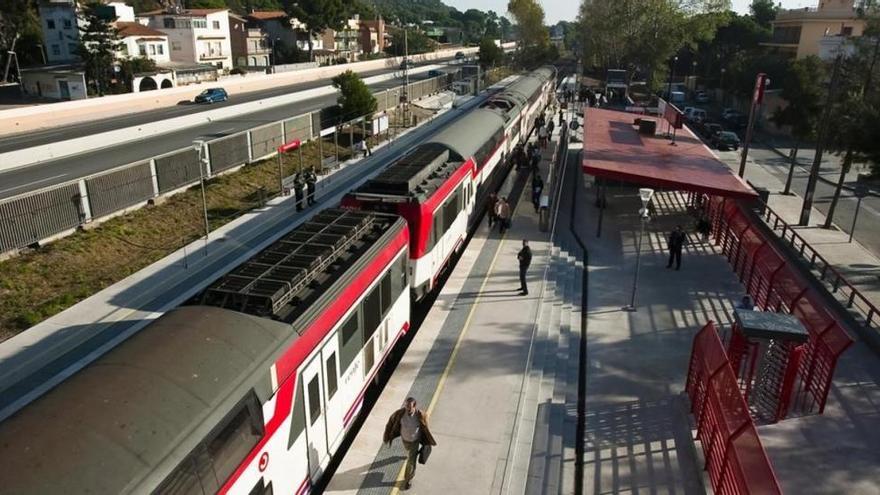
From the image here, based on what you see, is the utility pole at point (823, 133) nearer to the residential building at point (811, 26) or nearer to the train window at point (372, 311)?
the train window at point (372, 311)

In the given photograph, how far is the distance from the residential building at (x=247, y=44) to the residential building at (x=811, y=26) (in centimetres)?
6953

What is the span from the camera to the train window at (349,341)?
9.72 metres

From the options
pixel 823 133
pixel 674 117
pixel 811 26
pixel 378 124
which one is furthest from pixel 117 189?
pixel 811 26

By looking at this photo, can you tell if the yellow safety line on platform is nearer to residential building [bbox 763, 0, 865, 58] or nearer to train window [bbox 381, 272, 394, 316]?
train window [bbox 381, 272, 394, 316]

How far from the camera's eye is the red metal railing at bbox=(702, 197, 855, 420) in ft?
39.8

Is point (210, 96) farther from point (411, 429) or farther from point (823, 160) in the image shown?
point (411, 429)

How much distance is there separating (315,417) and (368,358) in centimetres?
246

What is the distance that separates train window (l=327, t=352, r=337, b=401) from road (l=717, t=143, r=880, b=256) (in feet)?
74.4

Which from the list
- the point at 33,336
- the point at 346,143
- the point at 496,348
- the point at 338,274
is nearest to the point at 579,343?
the point at 496,348

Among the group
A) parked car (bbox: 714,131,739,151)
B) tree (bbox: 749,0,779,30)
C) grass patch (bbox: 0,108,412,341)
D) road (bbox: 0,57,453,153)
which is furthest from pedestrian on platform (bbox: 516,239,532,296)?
tree (bbox: 749,0,779,30)

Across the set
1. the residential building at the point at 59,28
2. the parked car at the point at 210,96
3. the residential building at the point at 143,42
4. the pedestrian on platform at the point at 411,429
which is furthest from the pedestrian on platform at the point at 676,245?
the residential building at the point at 59,28

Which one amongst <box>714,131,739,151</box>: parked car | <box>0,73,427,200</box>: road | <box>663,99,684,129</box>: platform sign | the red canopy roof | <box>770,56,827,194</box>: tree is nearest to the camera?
the red canopy roof

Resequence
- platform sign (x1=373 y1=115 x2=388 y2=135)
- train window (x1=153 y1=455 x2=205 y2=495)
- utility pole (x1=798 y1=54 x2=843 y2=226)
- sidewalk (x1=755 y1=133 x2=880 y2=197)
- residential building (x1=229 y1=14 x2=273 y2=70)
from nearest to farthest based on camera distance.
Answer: train window (x1=153 y1=455 x2=205 y2=495), utility pole (x1=798 y1=54 x2=843 y2=226), sidewalk (x1=755 y1=133 x2=880 y2=197), platform sign (x1=373 y1=115 x2=388 y2=135), residential building (x1=229 y1=14 x2=273 y2=70)

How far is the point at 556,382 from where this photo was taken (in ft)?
43.8
